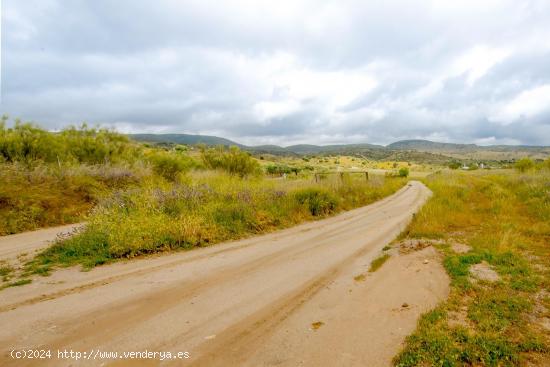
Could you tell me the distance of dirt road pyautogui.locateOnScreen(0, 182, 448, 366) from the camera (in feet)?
11.1

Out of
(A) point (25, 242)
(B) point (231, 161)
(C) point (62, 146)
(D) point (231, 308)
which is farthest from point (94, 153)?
(D) point (231, 308)

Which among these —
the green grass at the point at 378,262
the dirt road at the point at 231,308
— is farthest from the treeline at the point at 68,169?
the green grass at the point at 378,262

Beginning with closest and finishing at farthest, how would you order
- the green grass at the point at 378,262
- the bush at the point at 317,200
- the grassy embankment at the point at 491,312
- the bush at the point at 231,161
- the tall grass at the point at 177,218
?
1. the grassy embankment at the point at 491,312
2. the green grass at the point at 378,262
3. the tall grass at the point at 177,218
4. the bush at the point at 317,200
5. the bush at the point at 231,161

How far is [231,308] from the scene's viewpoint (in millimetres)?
4430

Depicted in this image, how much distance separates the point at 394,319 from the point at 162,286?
3.93 metres

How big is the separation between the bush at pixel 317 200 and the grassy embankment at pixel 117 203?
54 millimetres

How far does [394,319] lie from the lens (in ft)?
13.0

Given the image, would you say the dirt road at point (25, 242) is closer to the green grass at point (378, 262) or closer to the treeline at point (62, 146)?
the treeline at point (62, 146)

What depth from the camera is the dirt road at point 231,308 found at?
3.38 meters

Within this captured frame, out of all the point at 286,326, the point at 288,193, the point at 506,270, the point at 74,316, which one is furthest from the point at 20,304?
the point at 288,193

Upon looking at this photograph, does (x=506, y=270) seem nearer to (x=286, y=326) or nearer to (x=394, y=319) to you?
(x=394, y=319)

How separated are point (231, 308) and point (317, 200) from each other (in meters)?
9.50

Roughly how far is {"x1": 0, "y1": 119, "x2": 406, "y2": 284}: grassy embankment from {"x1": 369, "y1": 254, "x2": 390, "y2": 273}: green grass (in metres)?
4.28

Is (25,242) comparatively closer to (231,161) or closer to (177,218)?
(177,218)
